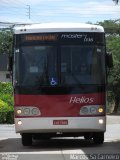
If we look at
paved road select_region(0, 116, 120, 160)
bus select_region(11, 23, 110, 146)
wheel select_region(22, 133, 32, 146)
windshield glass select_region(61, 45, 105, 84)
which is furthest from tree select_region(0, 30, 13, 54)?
windshield glass select_region(61, 45, 105, 84)

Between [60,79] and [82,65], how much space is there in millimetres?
782

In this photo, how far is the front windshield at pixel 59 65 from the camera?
55.6ft

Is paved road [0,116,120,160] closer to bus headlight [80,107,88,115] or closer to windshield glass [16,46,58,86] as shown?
bus headlight [80,107,88,115]

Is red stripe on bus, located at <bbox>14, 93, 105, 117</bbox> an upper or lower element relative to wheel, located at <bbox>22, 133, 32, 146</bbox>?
upper

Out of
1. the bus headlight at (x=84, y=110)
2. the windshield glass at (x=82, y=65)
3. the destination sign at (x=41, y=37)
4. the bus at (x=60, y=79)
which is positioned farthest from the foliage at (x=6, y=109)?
the bus headlight at (x=84, y=110)

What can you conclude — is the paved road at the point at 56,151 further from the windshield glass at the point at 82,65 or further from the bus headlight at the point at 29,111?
the windshield glass at the point at 82,65

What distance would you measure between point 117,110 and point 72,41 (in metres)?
45.5

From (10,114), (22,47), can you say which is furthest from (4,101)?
(22,47)

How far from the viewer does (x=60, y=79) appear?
55.5ft

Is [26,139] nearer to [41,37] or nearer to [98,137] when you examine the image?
[98,137]

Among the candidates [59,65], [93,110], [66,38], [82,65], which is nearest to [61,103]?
[93,110]

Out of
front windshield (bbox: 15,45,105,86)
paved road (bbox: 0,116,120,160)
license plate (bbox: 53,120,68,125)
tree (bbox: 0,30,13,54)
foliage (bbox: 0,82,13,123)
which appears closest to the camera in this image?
paved road (bbox: 0,116,120,160)

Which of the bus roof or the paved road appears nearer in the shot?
the paved road

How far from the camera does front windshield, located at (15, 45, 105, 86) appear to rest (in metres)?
16.9
